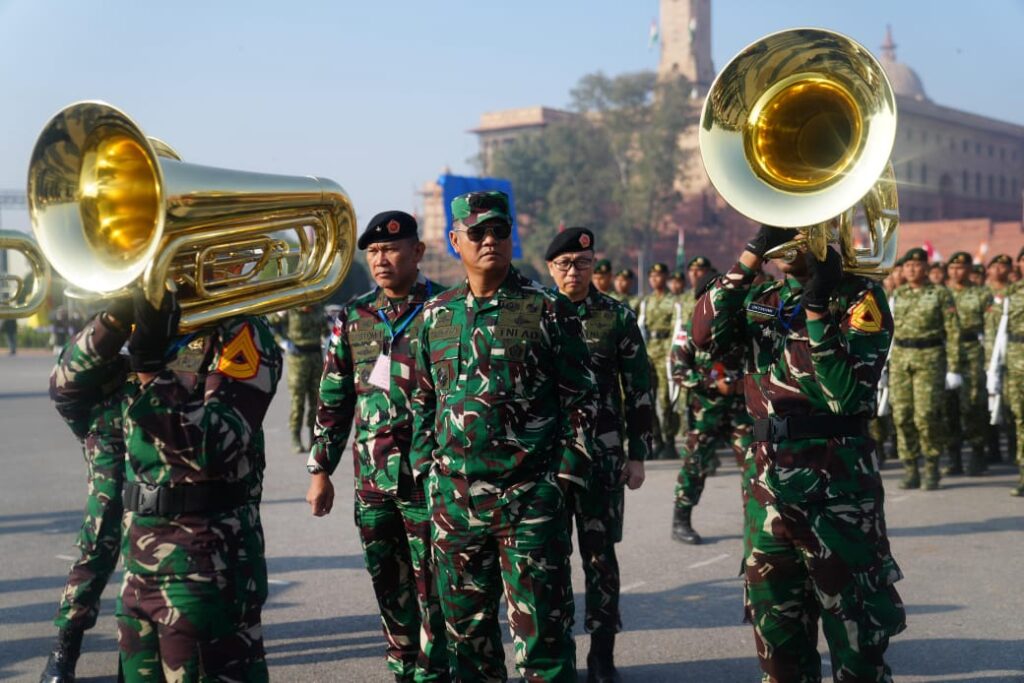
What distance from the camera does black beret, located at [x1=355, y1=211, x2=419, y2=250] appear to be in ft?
16.1

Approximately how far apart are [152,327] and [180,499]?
0.60 m

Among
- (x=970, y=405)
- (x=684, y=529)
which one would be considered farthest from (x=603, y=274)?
(x=970, y=405)

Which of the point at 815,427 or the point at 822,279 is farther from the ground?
the point at 822,279

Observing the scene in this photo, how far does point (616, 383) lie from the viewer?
5.77 m

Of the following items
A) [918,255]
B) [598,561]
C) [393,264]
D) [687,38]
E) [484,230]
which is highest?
[687,38]

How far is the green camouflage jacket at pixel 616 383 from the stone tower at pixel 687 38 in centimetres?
9476

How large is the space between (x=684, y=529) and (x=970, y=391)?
4998 mm

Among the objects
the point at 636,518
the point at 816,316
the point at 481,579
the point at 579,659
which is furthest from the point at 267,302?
the point at 636,518

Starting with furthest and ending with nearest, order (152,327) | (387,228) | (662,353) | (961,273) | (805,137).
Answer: (662,353) < (961,273) < (387,228) < (805,137) < (152,327)

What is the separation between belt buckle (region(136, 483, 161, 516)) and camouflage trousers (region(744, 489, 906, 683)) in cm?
211

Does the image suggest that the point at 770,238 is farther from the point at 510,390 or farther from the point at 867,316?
the point at 510,390

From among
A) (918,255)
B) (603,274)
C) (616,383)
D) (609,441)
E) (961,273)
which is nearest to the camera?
(609,441)

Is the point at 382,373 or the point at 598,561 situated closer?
the point at 382,373

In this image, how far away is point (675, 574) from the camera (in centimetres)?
724
